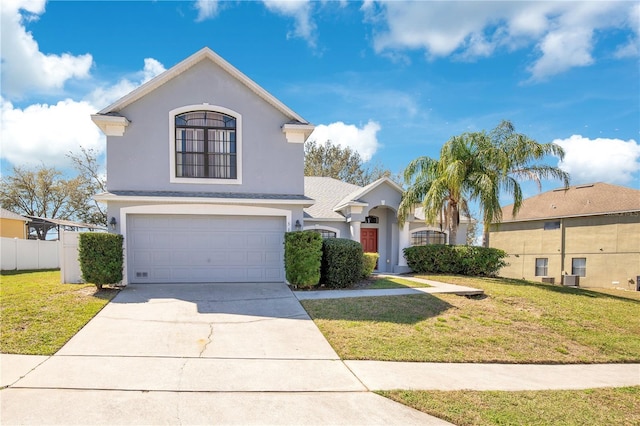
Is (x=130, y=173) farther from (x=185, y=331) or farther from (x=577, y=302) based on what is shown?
(x=577, y=302)

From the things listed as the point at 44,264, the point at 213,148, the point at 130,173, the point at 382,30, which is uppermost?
the point at 382,30

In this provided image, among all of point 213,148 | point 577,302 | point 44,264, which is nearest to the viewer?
point 577,302

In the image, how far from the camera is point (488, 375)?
19.5 ft

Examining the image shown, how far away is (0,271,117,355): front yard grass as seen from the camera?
629cm

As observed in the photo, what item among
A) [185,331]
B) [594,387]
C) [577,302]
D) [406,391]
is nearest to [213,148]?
[185,331]

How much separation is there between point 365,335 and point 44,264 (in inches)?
794

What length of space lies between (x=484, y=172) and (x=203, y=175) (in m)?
Result: 11.5

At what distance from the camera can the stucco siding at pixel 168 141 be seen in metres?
11.8

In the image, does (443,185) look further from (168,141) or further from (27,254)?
(27,254)

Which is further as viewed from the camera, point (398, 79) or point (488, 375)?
point (398, 79)

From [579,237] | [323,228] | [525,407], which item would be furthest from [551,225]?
[525,407]

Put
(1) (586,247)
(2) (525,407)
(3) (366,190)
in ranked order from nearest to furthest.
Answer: (2) (525,407) < (3) (366,190) < (1) (586,247)

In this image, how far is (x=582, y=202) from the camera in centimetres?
2295

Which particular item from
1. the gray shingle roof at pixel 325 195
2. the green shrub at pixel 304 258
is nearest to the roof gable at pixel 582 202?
the gray shingle roof at pixel 325 195
